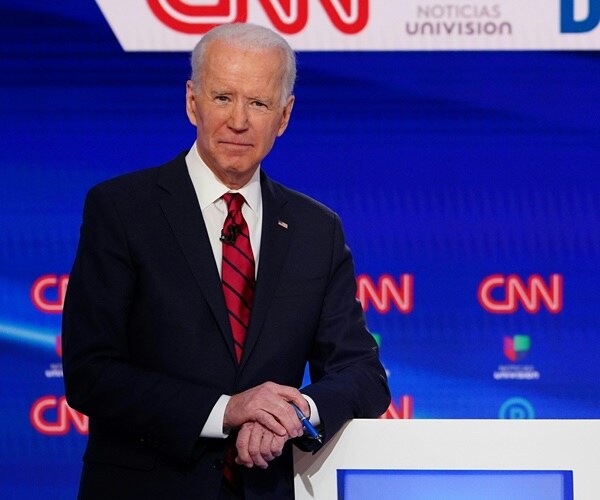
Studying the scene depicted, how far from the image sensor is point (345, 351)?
76.8 inches

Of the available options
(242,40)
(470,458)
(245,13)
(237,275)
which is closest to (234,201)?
(237,275)

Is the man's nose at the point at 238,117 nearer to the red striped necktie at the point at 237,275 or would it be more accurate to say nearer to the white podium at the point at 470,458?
the red striped necktie at the point at 237,275

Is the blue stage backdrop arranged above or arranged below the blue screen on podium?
above

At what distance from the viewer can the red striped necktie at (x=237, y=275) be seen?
1.85m

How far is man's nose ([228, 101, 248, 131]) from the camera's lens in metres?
1.88

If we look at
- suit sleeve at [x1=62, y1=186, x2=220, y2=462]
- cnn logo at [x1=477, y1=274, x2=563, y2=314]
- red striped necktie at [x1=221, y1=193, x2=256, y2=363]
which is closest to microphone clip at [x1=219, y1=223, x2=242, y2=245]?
red striped necktie at [x1=221, y1=193, x2=256, y2=363]

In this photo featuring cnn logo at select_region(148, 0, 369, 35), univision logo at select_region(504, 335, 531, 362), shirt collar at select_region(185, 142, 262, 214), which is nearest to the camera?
shirt collar at select_region(185, 142, 262, 214)

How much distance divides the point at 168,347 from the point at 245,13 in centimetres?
188

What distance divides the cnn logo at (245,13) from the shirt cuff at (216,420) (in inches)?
77.3

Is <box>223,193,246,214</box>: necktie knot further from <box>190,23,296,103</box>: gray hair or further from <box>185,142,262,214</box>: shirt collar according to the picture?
<box>190,23,296,103</box>: gray hair

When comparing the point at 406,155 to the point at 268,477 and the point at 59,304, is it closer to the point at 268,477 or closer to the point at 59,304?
the point at 59,304

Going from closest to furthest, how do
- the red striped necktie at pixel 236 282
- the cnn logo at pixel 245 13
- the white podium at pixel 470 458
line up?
the white podium at pixel 470 458 < the red striped necktie at pixel 236 282 < the cnn logo at pixel 245 13

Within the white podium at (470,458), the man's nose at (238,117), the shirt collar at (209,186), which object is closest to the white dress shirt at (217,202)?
the shirt collar at (209,186)

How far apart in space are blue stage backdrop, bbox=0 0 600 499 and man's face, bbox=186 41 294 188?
164cm
